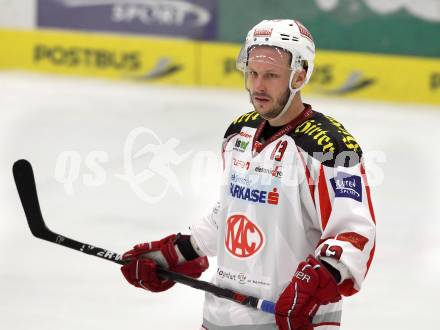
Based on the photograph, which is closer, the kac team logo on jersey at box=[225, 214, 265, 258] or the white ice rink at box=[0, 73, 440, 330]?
the kac team logo on jersey at box=[225, 214, 265, 258]

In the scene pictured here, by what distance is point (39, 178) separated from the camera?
6789mm

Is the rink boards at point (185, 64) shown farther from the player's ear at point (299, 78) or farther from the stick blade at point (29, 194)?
the player's ear at point (299, 78)

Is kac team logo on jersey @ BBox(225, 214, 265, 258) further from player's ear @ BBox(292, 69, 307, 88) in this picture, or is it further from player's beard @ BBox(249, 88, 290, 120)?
player's ear @ BBox(292, 69, 307, 88)

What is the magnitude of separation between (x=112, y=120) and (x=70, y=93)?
1.41 m

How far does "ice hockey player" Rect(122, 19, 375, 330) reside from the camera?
2498mm

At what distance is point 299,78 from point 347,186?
36 centimetres

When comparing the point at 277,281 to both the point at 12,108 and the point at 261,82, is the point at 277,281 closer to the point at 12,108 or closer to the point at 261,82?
the point at 261,82

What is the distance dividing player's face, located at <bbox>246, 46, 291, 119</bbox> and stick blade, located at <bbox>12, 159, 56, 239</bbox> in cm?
76

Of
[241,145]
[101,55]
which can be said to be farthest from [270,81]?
[101,55]

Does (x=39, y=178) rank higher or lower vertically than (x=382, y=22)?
lower

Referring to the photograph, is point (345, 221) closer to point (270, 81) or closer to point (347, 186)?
point (347, 186)

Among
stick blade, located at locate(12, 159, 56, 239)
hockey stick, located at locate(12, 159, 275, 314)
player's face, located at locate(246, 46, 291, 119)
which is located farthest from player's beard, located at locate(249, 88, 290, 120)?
stick blade, located at locate(12, 159, 56, 239)

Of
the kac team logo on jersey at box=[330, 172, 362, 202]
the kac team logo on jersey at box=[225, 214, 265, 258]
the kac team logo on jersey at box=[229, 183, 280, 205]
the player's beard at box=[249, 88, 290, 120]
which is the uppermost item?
the player's beard at box=[249, 88, 290, 120]

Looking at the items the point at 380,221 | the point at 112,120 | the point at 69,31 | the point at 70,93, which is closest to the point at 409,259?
the point at 380,221
